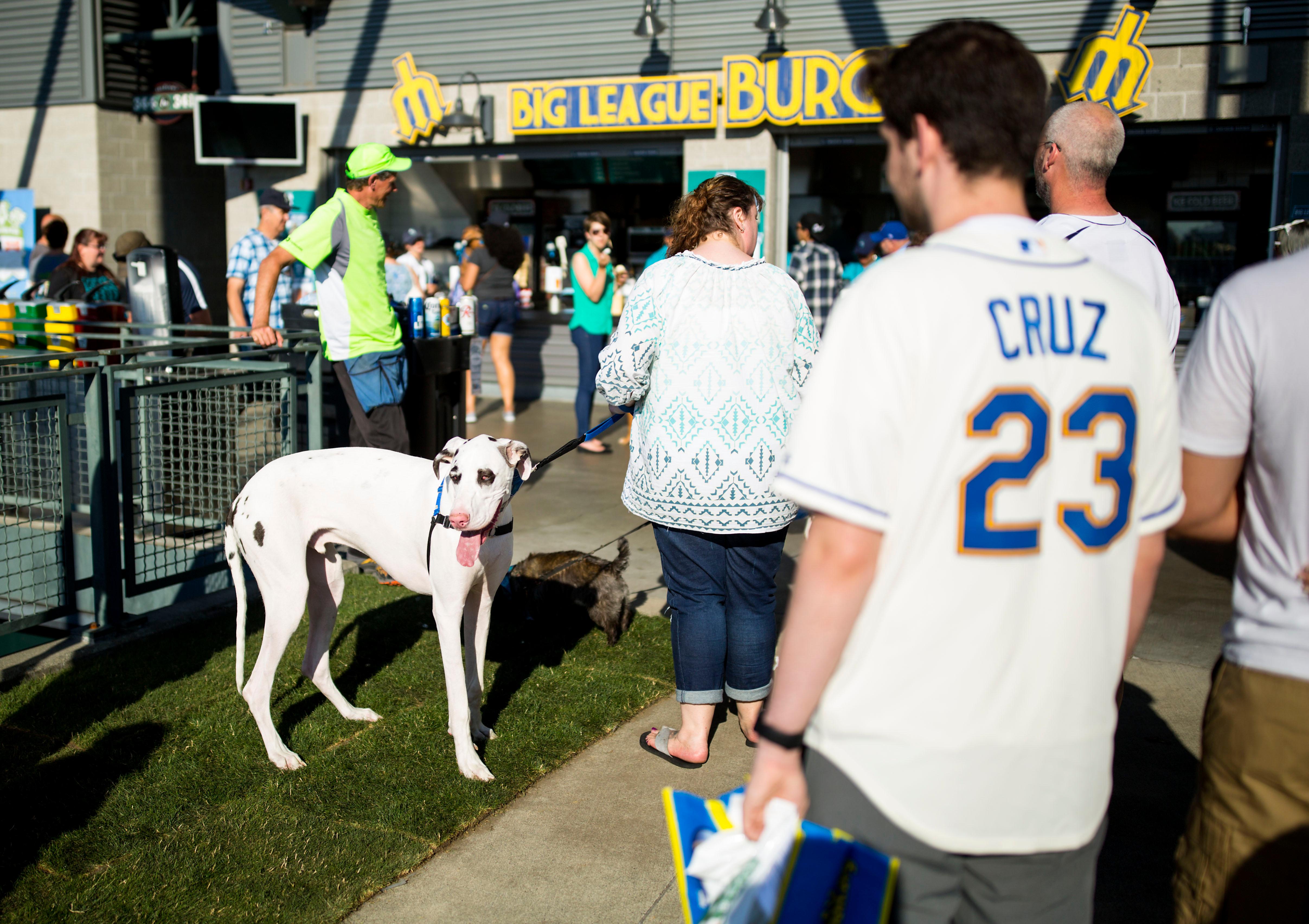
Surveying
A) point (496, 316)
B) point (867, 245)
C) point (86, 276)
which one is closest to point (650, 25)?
point (496, 316)

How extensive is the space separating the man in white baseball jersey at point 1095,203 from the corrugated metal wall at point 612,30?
27.5ft

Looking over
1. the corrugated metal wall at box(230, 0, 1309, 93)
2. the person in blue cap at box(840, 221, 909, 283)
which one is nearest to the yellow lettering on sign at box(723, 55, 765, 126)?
the corrugated metal wall at box(230, 0, 1309, 93)

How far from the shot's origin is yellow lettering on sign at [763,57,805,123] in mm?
11203

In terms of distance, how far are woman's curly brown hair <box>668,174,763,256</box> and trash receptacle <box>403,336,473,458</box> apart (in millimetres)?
3069

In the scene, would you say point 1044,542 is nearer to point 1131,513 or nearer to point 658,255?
point 1131,513

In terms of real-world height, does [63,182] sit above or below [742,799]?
Result: above

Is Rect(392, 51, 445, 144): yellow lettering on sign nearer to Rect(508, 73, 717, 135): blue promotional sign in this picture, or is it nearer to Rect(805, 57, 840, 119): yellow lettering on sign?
Rect(508, 73, 717, 135): blue promotional sign

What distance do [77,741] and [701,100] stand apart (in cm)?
952

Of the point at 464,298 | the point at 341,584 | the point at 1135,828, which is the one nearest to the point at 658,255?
the point at 464,298

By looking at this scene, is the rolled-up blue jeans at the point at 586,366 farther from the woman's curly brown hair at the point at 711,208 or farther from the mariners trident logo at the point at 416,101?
the woman's curly brown hair at the point at 711,208

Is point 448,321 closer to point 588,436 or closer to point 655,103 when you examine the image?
point 588,436

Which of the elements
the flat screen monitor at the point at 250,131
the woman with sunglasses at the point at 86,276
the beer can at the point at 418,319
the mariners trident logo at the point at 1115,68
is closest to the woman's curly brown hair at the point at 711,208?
the beer can at the point at 418,319

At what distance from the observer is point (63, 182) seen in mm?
16344

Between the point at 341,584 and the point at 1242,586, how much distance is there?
347 cm
